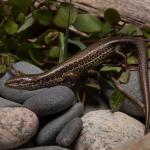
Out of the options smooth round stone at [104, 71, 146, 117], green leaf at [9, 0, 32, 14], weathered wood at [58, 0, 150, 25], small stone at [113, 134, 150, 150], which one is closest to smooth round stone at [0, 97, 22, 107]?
smooth round stone at [104, 71, 146, 117]

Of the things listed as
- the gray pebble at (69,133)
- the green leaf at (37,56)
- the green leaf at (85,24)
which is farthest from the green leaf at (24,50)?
the gray pebble at (69,133)

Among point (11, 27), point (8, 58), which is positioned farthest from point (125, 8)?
point (8, 58)

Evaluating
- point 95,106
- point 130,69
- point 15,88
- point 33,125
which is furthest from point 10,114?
point 130,69

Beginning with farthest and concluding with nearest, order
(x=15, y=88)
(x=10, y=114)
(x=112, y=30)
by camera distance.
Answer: (x=112, y=30) < (x=15, y=88) < (x=10, y=114)

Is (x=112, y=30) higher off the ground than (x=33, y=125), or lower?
higher

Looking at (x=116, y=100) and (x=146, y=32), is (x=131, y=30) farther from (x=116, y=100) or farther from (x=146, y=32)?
(x=116, y=100)

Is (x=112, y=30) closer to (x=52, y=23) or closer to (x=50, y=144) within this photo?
(x=52, y=23)
